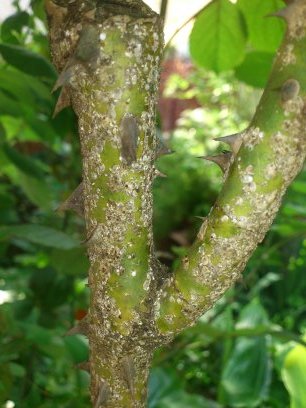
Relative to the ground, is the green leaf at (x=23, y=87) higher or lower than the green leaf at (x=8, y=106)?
higher

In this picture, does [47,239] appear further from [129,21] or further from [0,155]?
[129,21]

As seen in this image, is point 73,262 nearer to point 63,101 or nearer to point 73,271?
point 73,271

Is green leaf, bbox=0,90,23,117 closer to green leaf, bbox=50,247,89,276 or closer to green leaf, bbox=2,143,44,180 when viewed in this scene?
green leaf, bbox=2,143,44,180

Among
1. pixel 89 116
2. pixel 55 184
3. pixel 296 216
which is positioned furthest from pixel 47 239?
pixel 55 184

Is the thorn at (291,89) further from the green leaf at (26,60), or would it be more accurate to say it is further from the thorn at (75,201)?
the green leaf at (26,60)

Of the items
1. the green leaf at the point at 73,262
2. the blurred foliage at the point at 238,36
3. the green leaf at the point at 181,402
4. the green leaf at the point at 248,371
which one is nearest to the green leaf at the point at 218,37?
→ the blurred foliage at the point at 238,36

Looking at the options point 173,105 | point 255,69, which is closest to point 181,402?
point 255,69

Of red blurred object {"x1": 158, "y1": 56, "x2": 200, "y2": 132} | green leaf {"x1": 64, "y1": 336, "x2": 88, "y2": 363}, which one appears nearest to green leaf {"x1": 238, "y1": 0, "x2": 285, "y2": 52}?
green leaf {"x1": 64, "y1": 336, "x2": 88, "y2": 363}
